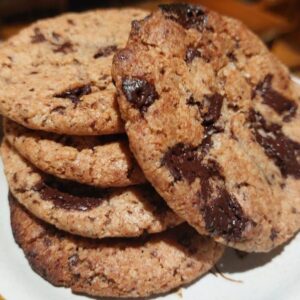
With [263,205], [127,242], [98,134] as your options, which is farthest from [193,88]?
[127,242]

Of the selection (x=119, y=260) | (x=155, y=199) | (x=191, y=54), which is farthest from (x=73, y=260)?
(x=191, y=54)

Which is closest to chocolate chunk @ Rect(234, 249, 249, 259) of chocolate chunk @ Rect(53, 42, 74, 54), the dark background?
chocolate chunk @ Rect(53, 42, 74, 54)

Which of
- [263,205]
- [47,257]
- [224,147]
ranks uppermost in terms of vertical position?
[224,147]

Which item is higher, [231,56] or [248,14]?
[231,56]

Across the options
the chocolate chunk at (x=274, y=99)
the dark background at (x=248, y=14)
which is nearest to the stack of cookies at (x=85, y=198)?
the chocolate chunk at (x=274, y=99)

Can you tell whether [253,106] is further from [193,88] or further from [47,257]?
[47,257]

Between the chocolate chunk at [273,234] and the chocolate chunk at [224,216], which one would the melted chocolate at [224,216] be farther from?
the chocolate chunk at [273,234]

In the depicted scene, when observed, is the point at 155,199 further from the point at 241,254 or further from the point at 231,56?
the point at 231,56

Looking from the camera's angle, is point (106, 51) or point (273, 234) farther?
point (106, 51)
